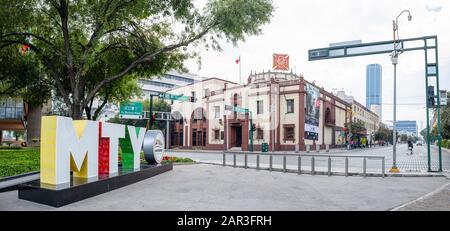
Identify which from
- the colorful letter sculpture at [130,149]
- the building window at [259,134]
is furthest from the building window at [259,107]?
the colorful letter sculpture at [130,149]

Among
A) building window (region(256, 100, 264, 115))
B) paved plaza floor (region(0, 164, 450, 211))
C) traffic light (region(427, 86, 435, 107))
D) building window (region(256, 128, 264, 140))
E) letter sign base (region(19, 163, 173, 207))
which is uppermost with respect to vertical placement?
building window (region(256, 100, 264, 115))

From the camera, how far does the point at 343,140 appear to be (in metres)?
59.2

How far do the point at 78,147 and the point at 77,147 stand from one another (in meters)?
0.05

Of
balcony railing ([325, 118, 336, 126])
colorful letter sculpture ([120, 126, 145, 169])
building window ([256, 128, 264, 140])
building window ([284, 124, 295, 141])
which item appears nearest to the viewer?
colorful letter sculpture ([120, 126, 145, 169])

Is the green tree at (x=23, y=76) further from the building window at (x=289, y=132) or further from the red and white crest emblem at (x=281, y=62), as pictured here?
the red and white crest emblem at (x=281, y=62)

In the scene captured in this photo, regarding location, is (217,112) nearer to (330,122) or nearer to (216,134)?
(216,134)

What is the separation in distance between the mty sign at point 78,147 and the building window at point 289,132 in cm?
2957

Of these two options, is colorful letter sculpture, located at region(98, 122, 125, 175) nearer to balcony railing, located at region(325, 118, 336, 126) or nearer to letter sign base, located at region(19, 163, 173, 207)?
letter sign base, located at region(19, 163, 173, 207)

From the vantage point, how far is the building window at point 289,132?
39.0m

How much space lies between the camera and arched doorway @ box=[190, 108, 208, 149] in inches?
1870

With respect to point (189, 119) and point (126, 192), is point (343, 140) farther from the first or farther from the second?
point (126, 192)

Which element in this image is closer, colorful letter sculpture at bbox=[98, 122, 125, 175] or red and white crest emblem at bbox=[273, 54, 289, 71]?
colorful letter sculpture at bbox=[98, 122, 125, 175]

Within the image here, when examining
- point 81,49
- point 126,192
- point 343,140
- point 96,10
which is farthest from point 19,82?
point 343,140

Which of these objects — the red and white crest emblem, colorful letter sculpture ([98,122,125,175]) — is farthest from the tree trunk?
the red and white crest emblem
